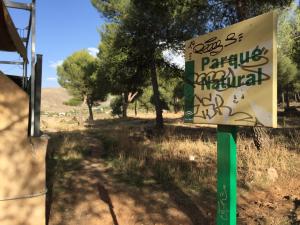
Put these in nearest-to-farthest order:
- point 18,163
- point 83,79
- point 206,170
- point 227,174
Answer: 1. point 227,174
2. point 18,163
3. point 206,170
4. point 83,79

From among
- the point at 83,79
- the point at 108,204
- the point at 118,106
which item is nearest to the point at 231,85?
the point at 108,204

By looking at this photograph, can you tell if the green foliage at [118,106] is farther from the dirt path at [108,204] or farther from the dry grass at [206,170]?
the dirt path at [108,204]

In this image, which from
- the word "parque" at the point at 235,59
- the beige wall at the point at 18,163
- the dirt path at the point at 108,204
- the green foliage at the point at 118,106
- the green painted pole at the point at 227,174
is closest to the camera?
the word "parque" at the point at 235,59

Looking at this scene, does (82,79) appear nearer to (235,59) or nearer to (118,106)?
(118,106)

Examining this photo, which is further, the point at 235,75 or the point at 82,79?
the point at 82,79

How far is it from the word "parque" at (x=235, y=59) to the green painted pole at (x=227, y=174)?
1.97 ft

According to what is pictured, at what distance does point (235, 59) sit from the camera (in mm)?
3443

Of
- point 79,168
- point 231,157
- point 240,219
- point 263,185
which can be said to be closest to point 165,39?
point 79,168

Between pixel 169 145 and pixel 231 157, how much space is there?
6043 millimetres

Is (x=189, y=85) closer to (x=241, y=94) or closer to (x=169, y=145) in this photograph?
(x=241, y=94)

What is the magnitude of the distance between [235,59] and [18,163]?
268cm

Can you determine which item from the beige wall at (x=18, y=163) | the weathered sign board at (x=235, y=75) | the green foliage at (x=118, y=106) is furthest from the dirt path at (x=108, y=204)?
the green foliage at (x=118, y=106)

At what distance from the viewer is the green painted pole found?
3572mm

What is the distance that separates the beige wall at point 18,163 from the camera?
4.32 meters
